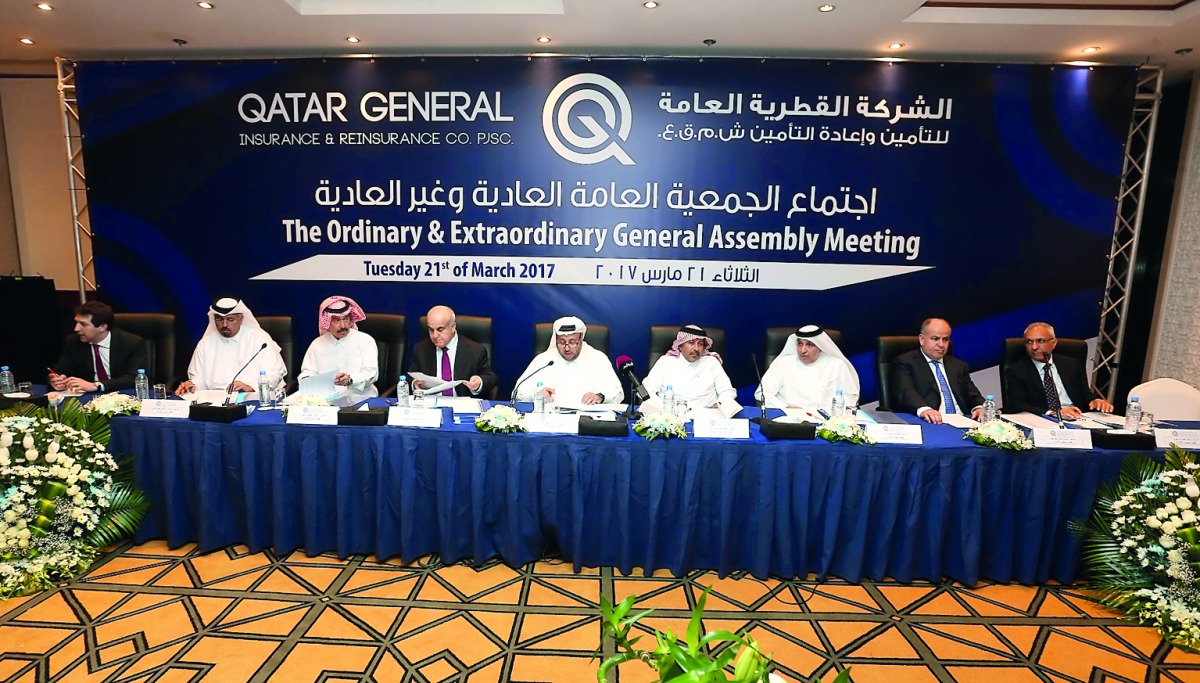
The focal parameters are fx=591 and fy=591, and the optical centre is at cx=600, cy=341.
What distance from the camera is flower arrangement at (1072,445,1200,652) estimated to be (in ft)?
7.58

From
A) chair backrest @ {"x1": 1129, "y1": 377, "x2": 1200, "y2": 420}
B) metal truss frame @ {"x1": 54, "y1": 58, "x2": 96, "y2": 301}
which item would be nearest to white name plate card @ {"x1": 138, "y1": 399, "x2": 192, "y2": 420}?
metal truss frame @ {"x1": 54, "y1": 58, "x2": 96, "y2": 301}

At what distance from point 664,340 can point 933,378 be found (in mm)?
1634

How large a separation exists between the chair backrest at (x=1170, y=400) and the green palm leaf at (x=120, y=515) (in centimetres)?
517

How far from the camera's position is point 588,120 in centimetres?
425

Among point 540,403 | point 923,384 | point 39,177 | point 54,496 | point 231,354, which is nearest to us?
point 54,496

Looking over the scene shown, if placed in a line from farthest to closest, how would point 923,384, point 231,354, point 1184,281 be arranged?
point 1184,281, point 231,354, point 923,384

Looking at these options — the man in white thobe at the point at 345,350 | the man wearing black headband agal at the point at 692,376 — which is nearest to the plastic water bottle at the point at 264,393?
the man in white thobe at the point at 345,350

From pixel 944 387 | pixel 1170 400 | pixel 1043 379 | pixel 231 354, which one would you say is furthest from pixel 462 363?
pixel 1170 400

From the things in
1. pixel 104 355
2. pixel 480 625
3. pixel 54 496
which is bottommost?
pixel 480 625

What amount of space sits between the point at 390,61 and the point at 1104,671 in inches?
202

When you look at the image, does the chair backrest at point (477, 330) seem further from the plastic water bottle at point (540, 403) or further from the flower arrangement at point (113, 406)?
the flower arrangement at point (113, 406)

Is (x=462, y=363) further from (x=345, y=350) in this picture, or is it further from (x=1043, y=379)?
(x=1043, y=379)

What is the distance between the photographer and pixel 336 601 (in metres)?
2.51

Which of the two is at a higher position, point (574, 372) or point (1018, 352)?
point (1018, 352)
